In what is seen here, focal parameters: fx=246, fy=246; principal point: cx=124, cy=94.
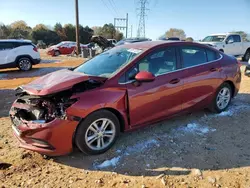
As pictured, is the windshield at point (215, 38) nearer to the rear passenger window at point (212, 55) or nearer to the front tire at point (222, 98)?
the front tire at point (222, 98)

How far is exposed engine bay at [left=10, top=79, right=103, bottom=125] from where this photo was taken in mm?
3363

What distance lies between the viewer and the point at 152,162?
352 cm

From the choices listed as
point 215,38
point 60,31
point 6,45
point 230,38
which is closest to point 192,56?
point 6,45

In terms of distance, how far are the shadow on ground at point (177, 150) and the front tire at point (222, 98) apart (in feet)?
1.02

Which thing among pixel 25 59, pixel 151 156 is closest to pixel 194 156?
pixel 151 156

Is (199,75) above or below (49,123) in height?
above

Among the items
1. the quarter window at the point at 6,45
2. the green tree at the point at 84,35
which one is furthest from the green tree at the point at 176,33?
the quarter window at the point at 6,45

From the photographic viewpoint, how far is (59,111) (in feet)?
11.1

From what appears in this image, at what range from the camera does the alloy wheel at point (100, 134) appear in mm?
3580

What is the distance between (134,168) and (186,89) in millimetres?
1840

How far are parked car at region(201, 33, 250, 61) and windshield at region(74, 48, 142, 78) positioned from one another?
11.0m

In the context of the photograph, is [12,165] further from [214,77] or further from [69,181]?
[214,77]

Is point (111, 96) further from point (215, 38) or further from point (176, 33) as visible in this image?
point (176, 33)

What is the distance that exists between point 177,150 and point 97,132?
1278 mm
